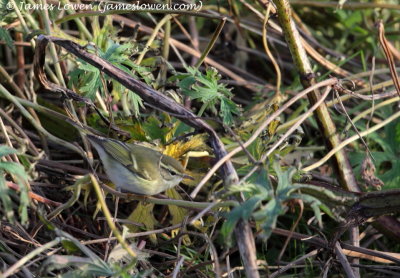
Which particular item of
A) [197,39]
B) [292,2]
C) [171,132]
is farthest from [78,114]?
[292,2]

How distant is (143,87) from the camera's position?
244 cm

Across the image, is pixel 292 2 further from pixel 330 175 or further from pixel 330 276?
pixel 330 276

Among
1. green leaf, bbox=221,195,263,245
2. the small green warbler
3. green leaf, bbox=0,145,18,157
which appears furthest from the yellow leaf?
green leaf, bbox=0,145,18,157

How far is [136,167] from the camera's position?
9.20 ft

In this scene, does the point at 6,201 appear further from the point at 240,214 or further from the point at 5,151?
the point at 240,214

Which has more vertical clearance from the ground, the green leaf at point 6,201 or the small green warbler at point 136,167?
the green leaf at point 6,201

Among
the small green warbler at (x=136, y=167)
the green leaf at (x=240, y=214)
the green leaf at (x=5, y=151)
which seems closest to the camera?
the green leaf at (x=240, y=214)

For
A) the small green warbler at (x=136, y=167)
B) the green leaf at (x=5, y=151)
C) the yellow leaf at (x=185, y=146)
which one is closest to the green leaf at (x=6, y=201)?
the green leaf at (x=5, y=151)

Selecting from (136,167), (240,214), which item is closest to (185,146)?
(136,167)

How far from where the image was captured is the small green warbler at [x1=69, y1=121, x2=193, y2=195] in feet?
9.11

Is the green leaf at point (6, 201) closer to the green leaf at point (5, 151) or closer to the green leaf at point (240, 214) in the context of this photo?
the green leaf at point (5, 151)

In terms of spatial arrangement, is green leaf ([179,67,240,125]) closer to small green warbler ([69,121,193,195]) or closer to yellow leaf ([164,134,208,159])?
yellow leaf ([164,134,208,159])

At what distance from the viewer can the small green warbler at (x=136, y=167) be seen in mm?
2777

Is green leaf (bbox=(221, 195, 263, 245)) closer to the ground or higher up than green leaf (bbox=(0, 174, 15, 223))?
closer to the ground
